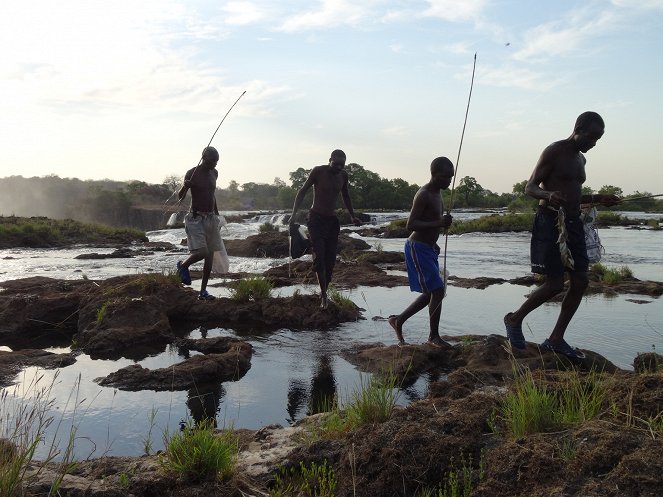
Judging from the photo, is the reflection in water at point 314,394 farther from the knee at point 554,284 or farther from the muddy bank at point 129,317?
the knee at point 554,284

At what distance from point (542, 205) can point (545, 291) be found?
0.76m

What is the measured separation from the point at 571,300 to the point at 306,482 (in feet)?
11.0

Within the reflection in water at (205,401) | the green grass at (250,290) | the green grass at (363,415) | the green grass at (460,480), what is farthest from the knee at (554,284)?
the green grass at (250,290)

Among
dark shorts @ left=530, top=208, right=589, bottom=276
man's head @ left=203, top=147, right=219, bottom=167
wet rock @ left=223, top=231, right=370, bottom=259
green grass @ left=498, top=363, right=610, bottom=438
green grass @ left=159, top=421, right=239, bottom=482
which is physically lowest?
green grass @ left=159, top=421, right=239, bottom=482

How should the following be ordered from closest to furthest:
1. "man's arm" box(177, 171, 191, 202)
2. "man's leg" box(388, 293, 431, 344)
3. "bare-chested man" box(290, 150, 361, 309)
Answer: "man's leg" box(388, 293, 431, 344) → "bare-chested man" box(290, 150, 361, 309) → "man's arm" box(177, 171, 191, 202)

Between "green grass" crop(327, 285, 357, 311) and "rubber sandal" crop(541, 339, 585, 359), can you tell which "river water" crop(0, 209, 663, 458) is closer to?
"green grass" crop(327, 285, 357, 311)

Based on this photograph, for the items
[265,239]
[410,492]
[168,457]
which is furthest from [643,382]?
[265,239]

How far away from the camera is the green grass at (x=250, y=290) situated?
855 centimetres

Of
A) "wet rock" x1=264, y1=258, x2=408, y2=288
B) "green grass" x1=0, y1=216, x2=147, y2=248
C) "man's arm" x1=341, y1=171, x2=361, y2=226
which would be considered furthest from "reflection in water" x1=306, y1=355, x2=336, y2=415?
"green grass" x1=0, y1=216, x2=147, y2=248

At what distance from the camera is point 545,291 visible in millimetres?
5359

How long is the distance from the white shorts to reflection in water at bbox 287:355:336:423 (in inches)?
148

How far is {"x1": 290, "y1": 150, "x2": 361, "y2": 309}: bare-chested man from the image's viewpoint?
313 inches

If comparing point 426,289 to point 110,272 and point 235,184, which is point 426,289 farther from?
point 235,184

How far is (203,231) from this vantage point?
8.91 meters
